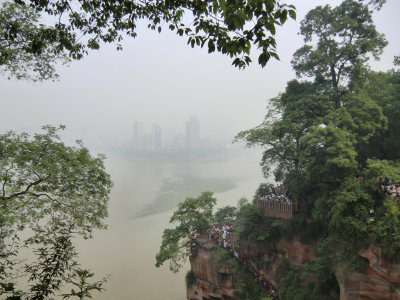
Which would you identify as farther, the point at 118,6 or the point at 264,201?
the point at 264,201

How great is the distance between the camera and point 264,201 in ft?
45.2

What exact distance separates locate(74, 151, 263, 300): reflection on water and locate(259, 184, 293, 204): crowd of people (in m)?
14.0

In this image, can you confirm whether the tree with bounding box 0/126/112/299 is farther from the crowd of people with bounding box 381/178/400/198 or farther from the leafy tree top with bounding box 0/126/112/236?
the crowd of people with bounding box 381/178/400/198

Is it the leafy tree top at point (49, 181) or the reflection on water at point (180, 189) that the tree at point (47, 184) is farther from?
the reflection on water at point (180, 189)

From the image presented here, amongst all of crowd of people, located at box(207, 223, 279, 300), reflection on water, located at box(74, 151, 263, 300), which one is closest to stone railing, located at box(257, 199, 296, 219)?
crowd of people, located at box(207, 223, 279, 300)

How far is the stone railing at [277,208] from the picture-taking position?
12609 millimetres

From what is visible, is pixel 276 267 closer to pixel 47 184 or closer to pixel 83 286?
pixel 47 184

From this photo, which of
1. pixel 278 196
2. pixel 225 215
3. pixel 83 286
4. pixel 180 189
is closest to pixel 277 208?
pixel 278 196

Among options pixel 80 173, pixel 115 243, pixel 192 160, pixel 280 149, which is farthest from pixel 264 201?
pixel 192 160

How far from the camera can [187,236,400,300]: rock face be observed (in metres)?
7.95

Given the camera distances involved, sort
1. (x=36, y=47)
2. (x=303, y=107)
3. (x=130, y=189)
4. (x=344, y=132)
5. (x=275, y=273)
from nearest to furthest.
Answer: (x=36, y=47) < (x=344, y=132) < (x=303, y=107) < (x=275, y=273) < (x=130, y=189)

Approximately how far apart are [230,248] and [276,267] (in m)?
2.70

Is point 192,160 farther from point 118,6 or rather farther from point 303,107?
point 118,6

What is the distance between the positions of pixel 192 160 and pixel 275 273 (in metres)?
70.3
